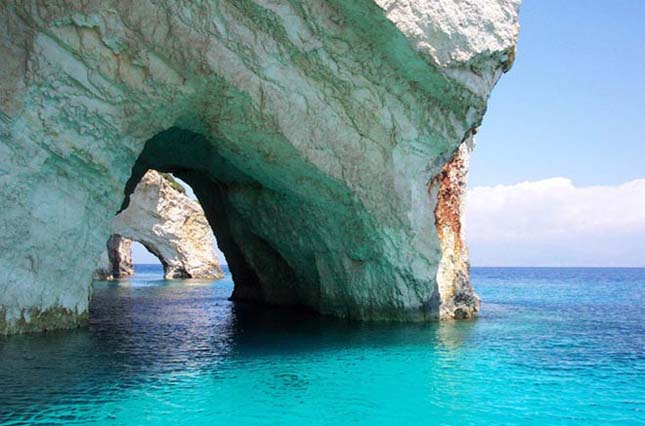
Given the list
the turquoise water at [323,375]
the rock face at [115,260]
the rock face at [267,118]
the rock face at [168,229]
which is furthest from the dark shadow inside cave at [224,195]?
the rock face at [115,260]

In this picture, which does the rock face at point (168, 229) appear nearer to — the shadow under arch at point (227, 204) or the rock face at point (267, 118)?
the shadow under arch at point (227, 204)

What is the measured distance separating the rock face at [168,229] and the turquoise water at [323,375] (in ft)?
103

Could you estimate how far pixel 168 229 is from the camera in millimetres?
51969

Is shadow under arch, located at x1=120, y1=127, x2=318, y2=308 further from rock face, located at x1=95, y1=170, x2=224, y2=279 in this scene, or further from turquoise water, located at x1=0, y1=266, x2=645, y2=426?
rock face, located at x1=95, y1=170, x2=224, y2=279

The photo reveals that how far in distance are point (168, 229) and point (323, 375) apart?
139ft

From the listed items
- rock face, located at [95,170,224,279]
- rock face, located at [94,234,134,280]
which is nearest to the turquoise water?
rock face, located at [95,170,224,279]

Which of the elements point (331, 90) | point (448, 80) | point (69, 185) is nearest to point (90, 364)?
point (69, 185)

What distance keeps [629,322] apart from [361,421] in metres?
18.3

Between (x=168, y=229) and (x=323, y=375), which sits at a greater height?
(x=168, y=229)

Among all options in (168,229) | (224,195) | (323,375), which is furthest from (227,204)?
(168,229)

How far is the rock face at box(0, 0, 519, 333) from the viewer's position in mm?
13938

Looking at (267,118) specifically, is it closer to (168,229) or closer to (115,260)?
(168,229)

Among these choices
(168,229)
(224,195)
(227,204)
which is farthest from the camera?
(168,229)

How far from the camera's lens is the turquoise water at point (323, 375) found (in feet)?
30.5
